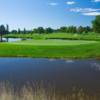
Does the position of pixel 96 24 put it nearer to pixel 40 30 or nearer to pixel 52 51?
pixel 52 51

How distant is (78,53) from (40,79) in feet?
55.3

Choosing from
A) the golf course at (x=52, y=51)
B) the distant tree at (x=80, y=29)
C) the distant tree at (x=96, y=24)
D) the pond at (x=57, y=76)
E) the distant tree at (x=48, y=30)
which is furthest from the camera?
the distant tree at (x=48, y=30)

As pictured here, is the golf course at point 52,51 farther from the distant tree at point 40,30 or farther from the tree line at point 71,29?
the distant tree at point 40,30

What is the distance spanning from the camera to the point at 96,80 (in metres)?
18.6

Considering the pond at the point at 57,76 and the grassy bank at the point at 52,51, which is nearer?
the pond at the point at 57,76

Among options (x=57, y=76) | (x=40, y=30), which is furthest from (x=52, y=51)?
(x=40, y=30)

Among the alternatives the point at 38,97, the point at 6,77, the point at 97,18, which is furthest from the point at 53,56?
the point at 97,18

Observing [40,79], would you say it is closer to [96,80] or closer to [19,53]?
[96,80]

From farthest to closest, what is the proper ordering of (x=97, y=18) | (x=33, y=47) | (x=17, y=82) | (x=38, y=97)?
(x=97, y=18)
(x=33, y=47)
(x=17, y=82)
(x=38, y=97)

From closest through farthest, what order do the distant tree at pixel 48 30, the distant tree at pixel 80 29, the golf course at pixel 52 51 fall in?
1. the golf course at pixel 52 51
2. the distant tree at pixel 80 29
3. the distant tree at pixel 48 30

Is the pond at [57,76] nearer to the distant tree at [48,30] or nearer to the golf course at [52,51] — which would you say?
the golf course at [52,51]

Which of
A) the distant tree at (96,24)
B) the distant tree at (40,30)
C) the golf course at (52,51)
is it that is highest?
the distant tree at (96,24)

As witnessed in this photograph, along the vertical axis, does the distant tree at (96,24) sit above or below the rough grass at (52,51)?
above

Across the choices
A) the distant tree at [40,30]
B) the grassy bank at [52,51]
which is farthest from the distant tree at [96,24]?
the distant tree at [40,30]
